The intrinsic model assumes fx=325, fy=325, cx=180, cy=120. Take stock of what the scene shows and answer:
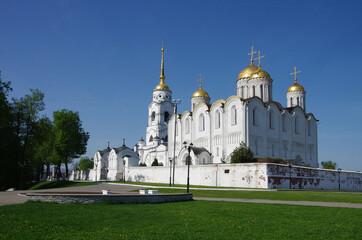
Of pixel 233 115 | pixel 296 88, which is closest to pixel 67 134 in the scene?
pixel 233 115

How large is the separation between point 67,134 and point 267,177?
32330mm

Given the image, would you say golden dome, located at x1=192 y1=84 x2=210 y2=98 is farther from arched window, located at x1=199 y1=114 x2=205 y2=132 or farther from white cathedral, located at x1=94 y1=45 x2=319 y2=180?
arched window, located at x1=199 y1=114 x2=205 y2=132

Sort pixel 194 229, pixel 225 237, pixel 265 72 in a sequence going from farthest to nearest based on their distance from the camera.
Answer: pixel 265 72
pixel 194 229
pixel 225 237

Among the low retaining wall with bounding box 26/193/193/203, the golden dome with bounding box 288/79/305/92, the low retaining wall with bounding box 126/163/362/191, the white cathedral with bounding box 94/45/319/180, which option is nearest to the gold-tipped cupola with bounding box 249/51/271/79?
the white cathedral with bounding box 94/45/319/180

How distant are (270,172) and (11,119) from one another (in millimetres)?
28385

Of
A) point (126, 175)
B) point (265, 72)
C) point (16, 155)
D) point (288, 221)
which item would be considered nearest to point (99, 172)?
point (126, 175)

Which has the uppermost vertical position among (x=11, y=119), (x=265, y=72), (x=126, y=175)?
(x=265, y=72)

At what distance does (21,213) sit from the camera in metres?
10.8

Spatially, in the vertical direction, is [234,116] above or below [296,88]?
below

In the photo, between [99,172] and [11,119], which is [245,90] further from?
[11,119]

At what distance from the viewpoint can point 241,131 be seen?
154 ft

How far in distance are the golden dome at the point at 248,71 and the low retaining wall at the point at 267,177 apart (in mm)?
24755

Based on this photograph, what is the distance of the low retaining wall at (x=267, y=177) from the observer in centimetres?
3216

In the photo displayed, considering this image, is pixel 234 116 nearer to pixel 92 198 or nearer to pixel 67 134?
pixel 67 134
